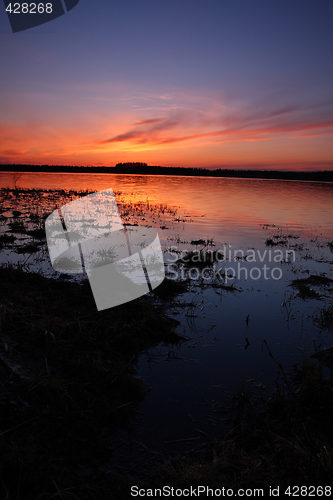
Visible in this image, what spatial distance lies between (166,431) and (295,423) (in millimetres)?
1559

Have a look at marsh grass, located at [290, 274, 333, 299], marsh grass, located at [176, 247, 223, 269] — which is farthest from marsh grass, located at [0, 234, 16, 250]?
marsh grass, located at [290, 274, 333, 299]

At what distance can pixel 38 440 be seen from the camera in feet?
8.59

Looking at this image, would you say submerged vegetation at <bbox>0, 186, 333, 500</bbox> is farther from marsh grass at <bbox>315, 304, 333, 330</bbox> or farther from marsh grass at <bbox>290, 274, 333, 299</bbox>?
marsh grass at <bbox>290, 274, 333, 299</bbox>

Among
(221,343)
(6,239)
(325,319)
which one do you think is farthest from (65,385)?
(6,239)

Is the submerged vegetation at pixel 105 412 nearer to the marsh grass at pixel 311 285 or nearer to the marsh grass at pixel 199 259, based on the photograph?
the marsh grass at pixel 311 285

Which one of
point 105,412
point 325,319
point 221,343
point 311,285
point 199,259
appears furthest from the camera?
point 199,259

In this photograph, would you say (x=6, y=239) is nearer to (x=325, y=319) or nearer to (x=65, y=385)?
(x=65, y=385)

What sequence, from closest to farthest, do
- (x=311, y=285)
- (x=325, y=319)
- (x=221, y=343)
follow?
(x=221, y=343), (x=325, y=319), (x=311, y=285)

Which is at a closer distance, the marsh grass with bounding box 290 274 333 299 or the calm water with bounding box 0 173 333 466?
the calm water with bounding box 0 173 333 466

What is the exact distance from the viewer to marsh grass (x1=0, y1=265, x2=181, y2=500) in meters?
2.37

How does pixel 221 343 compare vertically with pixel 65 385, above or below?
below

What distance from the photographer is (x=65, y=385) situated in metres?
3.37

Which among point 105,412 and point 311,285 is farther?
point 311,285

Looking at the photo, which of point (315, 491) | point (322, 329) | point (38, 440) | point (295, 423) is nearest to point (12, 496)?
point (38, 440)
